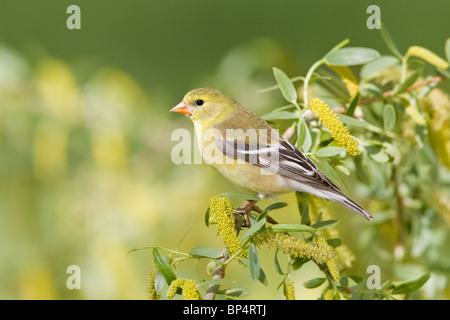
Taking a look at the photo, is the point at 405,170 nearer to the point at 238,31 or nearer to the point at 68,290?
the point at 68,290

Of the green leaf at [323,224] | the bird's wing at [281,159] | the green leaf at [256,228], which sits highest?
the bird's wing at [281,159]

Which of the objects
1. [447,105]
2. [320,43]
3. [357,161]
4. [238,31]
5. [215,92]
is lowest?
[357,161]

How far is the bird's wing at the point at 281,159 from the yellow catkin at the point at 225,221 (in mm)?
429

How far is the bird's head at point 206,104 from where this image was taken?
2115mm

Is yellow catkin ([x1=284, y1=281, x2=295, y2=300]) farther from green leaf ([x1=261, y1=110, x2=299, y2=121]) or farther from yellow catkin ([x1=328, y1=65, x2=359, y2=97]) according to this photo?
yellow catkin ([x1=328, y1=65, x2=359, y2=97])

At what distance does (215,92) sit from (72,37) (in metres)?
1.92

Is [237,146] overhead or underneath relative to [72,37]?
underneath

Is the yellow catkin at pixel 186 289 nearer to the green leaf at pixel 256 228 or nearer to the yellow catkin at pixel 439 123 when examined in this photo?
the green leaf at pixel 256 228

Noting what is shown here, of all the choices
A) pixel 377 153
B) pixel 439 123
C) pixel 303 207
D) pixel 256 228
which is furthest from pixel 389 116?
pixel 256 228

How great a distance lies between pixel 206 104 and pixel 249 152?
0.34 metres

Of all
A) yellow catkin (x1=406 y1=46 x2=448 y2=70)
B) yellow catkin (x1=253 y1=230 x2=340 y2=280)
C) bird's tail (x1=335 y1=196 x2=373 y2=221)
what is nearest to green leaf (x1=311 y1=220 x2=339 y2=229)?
yellow catkin (x1=253 y1=230 x2=340 y2=280)

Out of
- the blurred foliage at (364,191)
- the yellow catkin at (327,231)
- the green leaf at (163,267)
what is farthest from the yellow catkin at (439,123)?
the green leaf at (163,267)

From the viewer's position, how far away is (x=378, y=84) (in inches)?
71.1
